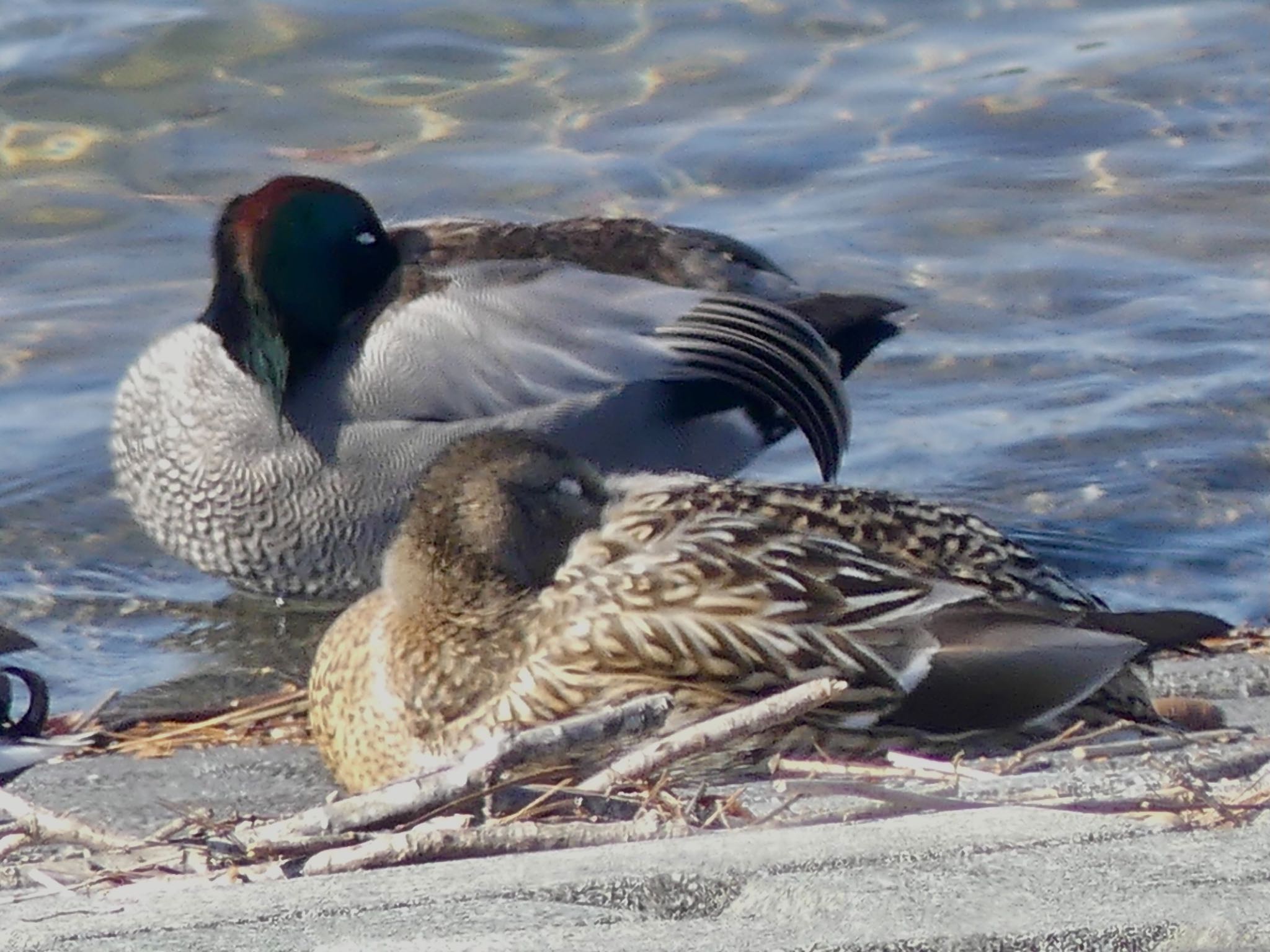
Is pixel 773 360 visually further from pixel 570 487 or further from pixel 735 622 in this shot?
pixel 735 622

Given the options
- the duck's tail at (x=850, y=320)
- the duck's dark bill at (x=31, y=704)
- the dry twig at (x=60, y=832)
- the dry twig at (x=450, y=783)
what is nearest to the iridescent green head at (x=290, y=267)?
the duck's tail at (x=850, y=320)

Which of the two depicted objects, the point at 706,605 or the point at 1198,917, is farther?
the point at 706,605

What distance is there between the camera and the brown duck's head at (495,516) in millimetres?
4531

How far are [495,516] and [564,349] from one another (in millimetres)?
2550

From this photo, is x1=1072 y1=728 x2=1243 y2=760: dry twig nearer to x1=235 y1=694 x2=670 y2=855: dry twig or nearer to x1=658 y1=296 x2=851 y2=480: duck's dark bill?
x1=235 y1=694 x2=670 y2=855: dry twig

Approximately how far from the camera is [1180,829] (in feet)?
10.3

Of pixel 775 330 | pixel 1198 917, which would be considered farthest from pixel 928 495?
pixel 1198 917

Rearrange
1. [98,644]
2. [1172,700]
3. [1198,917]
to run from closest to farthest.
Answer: [1198,917], [1172,700], [98,644]

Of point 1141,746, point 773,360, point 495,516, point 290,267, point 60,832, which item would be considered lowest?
point 1141,746

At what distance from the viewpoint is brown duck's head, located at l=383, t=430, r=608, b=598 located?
14.9ft

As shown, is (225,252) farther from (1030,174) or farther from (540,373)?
(1030,174)

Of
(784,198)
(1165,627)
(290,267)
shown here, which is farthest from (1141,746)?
(784,198)

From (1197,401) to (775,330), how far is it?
5.61 ft

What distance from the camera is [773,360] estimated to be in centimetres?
725
